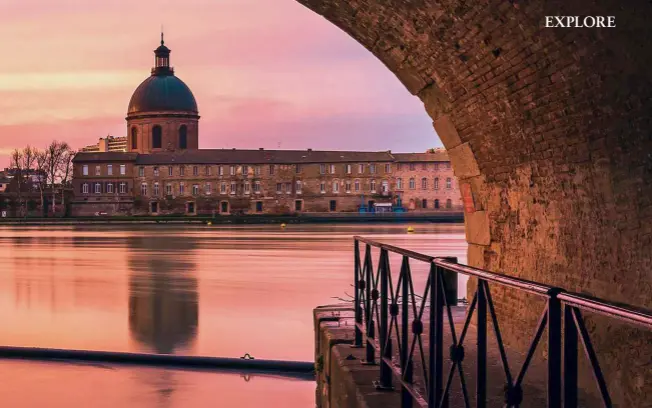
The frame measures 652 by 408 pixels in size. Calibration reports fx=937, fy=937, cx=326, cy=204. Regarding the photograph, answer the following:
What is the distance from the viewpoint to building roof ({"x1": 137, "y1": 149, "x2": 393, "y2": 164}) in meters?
98.8

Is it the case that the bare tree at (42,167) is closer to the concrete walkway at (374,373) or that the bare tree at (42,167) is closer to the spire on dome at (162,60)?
the spire on dome at (162,60)

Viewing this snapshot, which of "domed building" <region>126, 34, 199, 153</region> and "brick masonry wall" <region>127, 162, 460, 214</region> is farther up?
"domed building" <region>126, 34, 199, 153</region>

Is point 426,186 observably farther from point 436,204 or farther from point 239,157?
point 239,157

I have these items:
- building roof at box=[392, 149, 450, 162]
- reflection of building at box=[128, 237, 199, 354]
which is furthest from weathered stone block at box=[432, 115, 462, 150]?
building roof at box=[392, 149, 450, 162]

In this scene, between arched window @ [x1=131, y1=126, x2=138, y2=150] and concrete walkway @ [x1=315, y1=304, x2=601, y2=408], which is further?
arched window @ [x1=131, y1=126, x2=138, y2=150]

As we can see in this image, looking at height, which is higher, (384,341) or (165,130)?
(165,130)

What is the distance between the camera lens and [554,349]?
2.78 metres

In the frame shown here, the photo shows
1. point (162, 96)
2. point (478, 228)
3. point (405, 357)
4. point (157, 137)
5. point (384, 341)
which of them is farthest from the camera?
point (157, 137)

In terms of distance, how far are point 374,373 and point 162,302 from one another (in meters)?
12.0

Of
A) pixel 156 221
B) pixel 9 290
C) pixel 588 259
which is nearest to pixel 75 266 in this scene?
pixel 9 290

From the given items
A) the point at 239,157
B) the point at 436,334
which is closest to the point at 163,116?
the point at 239,157

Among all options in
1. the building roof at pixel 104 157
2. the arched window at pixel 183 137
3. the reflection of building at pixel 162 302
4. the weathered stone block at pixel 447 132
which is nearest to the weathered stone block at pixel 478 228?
the weathered stone block at pixel 447 132

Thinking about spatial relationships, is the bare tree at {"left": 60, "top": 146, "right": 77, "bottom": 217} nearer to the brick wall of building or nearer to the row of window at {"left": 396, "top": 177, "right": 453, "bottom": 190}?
the brick wall of building

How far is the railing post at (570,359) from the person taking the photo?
8.81ft
